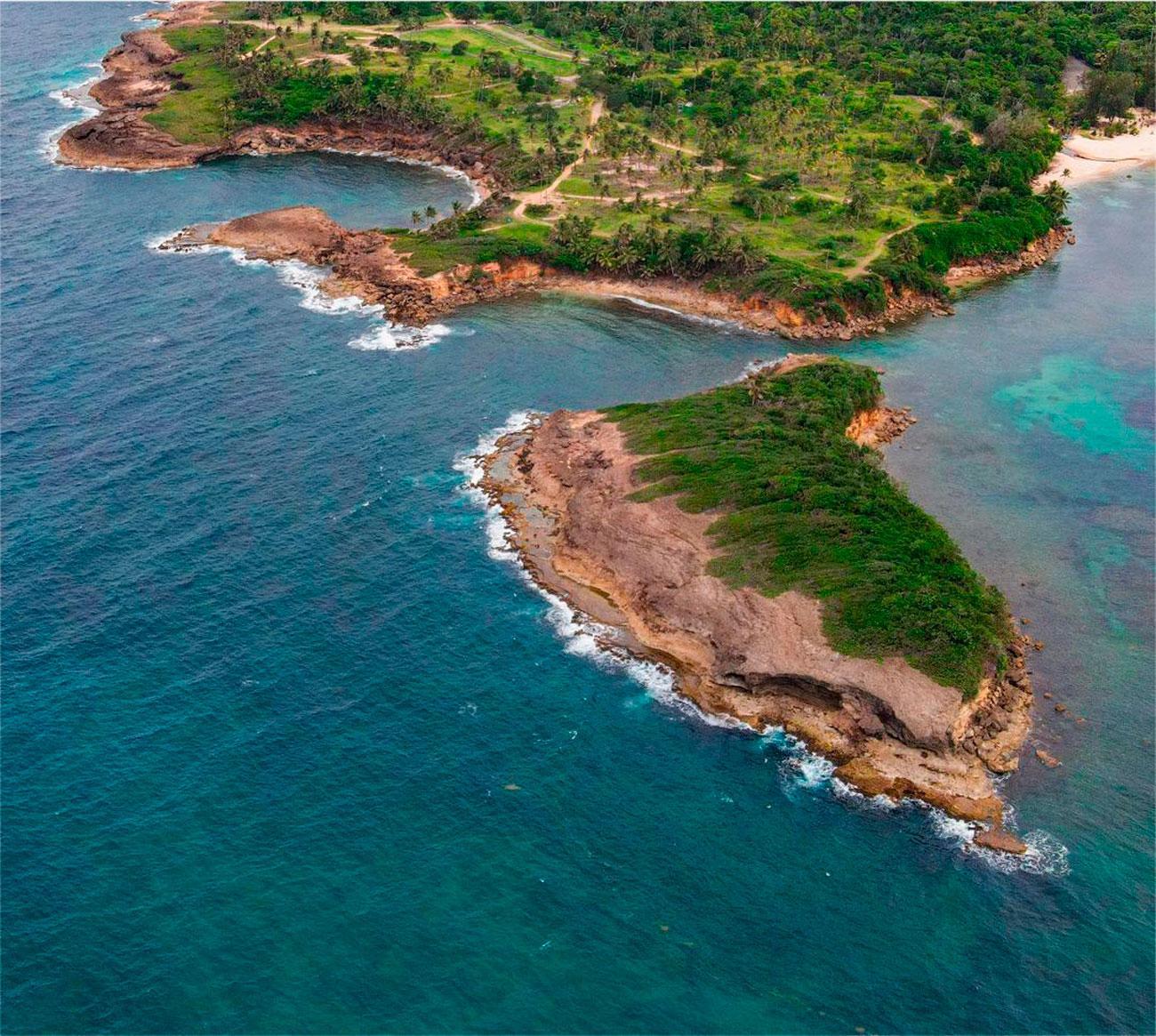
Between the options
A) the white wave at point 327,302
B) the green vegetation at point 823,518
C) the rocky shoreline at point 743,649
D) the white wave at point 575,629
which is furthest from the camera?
the white wave at point 327,302

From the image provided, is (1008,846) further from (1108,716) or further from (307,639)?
(307,639)

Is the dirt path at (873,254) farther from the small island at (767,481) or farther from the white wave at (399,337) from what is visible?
the white wave at (399,337)

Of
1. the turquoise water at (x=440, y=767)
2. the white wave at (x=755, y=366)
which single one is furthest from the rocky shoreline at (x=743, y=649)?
the white wave at (x=755, y=366)

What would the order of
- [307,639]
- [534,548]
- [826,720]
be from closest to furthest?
[826,720] < [307,639] < [534,548]

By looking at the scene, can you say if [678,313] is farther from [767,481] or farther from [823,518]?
[823,518]

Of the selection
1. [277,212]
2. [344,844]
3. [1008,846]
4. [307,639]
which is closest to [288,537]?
[307,639]
